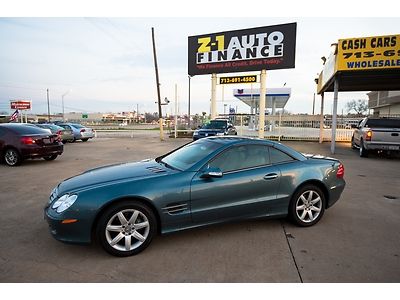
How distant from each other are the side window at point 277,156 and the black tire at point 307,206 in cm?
51

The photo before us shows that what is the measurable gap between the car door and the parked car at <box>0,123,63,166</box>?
789 centimetres

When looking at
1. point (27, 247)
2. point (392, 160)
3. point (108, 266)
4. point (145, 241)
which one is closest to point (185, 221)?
point (145, 241)

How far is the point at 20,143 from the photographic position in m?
8.94

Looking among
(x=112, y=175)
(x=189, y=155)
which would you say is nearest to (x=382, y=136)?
(x=189, y=155)

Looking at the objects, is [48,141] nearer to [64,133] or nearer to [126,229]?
[126,229]

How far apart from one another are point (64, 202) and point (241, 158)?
7.86 feet

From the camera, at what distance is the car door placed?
138 inches

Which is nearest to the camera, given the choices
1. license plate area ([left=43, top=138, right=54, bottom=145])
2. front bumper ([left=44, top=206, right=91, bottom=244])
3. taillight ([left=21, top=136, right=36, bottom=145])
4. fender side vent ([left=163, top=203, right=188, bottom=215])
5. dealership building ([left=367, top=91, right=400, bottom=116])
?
front bumper ([left=44, top=206, right=91, bottom=244])

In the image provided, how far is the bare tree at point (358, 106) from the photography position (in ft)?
306

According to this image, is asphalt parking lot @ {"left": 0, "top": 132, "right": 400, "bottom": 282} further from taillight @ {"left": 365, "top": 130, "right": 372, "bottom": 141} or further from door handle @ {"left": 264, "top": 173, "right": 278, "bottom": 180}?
taillight @ {"left": 365, "top": 130, "right": 372, "bottom": 141}

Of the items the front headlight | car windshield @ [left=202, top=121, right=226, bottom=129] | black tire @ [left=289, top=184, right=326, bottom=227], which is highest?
car windshield @ [left=202, top=121, right=226, bottom=129]

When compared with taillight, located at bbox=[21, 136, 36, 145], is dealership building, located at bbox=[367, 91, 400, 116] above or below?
above

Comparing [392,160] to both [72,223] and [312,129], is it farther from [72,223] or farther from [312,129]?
[72,223]

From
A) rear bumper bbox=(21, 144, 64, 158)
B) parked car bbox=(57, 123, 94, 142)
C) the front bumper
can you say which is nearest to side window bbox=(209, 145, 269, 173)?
the front bumper
